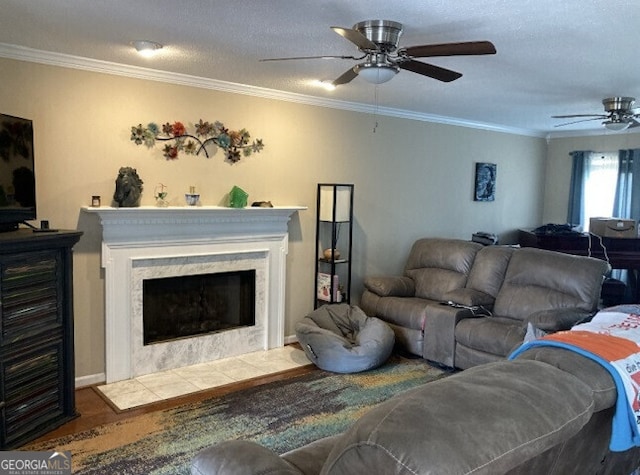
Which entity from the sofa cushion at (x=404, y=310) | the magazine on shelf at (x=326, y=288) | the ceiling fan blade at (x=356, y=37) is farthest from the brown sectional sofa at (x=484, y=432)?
the magazine on shelf at (x=326, y=288)

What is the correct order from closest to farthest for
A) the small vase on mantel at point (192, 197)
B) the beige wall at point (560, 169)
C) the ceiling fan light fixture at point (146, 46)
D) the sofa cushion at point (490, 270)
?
the ceiling fan light fixture at point (146, 46), the small vase on mantel at point (192, 197), the sofa cushion at point (490, 270), the beige wall at point (560, 169)

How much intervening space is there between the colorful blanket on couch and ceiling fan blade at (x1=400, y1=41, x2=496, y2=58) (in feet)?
4.41

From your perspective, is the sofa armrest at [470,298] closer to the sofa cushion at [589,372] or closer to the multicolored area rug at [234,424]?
the multicolored area rug at [234,424]

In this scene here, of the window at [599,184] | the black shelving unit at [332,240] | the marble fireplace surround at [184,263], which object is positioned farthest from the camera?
the window at [599,184]

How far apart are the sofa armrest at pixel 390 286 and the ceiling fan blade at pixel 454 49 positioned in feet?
9.17

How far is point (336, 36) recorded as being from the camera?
2.91 meters

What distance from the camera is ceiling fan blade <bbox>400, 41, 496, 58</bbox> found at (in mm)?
2324

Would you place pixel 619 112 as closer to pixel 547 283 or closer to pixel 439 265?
pixel 547 283

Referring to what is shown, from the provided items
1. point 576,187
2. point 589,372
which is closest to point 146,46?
point 589,372

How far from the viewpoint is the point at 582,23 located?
259cm

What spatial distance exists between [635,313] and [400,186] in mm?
3634

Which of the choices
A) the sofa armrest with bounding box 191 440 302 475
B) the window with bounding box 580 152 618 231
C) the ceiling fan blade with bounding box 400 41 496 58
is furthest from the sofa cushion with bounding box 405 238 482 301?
the sofa armrest with bounding box 191 440 302 475

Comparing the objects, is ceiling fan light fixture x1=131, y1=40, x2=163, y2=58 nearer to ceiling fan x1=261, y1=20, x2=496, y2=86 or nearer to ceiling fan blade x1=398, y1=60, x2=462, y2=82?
ceiling fan x1=261, y1=20, x2=496, y2=86

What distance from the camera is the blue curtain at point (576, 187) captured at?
7.05 meters
